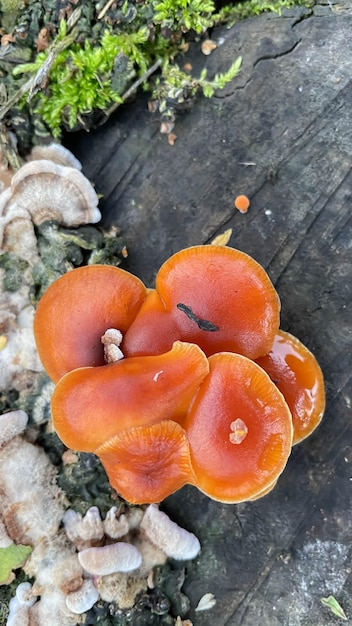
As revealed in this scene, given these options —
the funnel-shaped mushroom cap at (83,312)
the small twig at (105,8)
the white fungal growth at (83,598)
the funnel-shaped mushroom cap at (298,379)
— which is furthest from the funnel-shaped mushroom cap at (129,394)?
the small twig at (105,8)

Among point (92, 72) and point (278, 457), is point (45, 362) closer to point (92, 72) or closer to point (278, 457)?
point (278, 457)

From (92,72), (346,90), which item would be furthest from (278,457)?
(92,72)

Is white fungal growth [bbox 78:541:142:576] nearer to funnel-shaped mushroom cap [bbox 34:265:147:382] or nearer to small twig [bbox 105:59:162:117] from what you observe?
funnel-shaped mushroom cap [bbox 34:265:147:382]

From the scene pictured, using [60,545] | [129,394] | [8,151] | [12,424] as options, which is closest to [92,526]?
[60,545]

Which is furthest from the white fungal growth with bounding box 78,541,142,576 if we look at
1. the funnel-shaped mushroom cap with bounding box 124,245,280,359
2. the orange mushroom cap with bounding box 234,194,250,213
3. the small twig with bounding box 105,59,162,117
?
the small twig with bounding box 105,59,162,117

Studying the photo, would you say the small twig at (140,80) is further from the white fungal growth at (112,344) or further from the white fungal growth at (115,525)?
the white fungal growth at (115,525)
